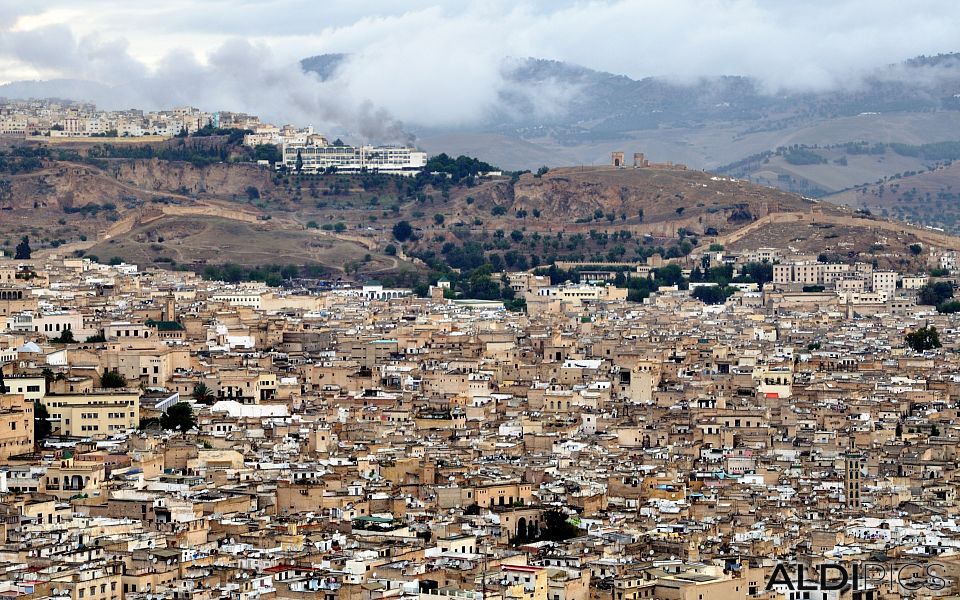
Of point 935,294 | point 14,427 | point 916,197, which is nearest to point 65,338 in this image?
point 14,427

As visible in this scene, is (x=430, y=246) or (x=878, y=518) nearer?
(x=878, y=518)

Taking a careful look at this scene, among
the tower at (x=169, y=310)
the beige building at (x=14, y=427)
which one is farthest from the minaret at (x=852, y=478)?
the tower at (x=169, y=310)

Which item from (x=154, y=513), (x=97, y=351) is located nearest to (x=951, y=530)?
(x=154, y=513)

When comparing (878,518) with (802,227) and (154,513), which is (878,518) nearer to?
(154,513)

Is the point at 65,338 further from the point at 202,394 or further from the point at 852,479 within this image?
the point at 852,479

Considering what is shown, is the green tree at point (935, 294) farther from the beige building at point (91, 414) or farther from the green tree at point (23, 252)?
the beige building at point (91, 414)
